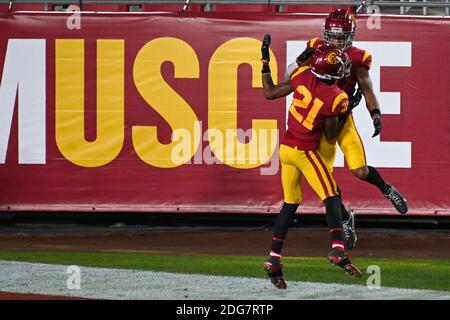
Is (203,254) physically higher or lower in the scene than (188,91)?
lower

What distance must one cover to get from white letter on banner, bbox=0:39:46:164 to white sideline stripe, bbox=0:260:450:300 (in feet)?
13.9

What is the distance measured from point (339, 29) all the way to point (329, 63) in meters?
0.69

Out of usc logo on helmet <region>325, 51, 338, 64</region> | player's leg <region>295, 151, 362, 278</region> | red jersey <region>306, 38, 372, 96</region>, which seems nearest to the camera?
usc logo on helmet <region>325, 51, 338, 64</region>

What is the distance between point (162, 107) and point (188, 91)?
0.39m

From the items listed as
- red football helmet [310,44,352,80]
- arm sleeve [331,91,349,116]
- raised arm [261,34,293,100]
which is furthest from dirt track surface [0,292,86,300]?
red football helmet [310,44,352,80]

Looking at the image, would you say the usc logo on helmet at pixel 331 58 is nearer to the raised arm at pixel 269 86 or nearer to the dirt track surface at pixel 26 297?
the raised arm at pixel 269 86

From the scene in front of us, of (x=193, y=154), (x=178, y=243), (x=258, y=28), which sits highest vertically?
(x=258, y=28)

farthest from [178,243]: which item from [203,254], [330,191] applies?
[330,191]

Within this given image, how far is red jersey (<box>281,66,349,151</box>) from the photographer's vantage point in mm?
8789

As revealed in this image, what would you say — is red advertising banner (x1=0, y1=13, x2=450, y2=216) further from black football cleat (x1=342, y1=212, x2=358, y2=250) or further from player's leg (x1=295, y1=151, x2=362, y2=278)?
player's leg (x1=295, y1=151, x2=362, y2=278)

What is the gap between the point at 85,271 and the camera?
9852mm

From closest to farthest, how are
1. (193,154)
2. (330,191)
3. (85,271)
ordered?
(330,191) < (85,271) < (193,154)
